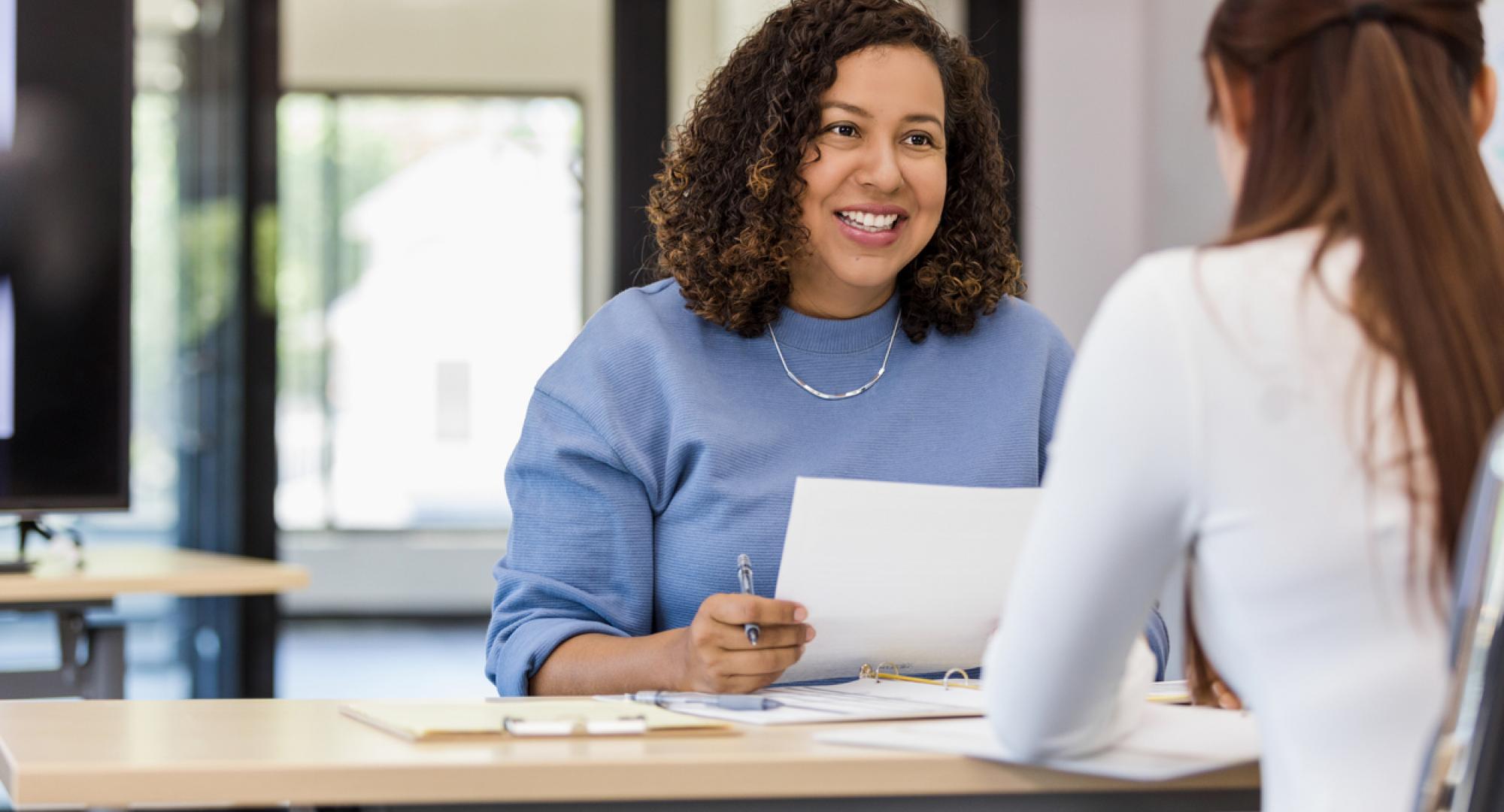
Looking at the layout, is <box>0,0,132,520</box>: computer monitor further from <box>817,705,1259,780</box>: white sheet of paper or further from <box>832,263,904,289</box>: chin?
<box>817,705,1259,780</box>: white sheet of paper

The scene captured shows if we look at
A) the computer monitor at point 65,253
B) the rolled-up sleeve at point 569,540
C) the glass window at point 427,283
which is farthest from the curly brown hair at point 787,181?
the glass window at point 427,283

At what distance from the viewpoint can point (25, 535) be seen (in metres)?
2.76

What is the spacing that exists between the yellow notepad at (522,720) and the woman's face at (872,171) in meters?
0.64

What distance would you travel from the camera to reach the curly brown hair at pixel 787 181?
170 centimetres

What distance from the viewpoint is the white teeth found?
1707mm

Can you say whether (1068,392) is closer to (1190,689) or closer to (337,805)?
(1190,689)

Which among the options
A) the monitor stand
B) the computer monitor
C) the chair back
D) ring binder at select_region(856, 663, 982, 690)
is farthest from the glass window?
the chair back

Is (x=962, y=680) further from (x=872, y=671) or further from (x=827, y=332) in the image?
(x=827, y=332)

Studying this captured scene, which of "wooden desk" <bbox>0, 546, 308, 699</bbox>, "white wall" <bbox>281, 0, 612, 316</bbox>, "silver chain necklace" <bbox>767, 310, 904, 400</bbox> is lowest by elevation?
"wooden desk" <bbox>0, 546, 308, 699</bbox>

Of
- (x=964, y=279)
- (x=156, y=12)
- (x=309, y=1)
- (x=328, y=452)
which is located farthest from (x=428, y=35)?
(x=964, y=279)

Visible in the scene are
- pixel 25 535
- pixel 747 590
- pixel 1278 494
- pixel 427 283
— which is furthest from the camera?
pixel 427 283

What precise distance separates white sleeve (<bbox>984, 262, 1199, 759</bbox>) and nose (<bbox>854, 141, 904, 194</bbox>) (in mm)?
771

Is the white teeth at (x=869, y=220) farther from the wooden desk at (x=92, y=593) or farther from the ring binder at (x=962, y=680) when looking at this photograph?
the wooden desk at (x=92, y=593)

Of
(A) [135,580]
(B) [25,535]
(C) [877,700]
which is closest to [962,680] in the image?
(C) [877,700]
